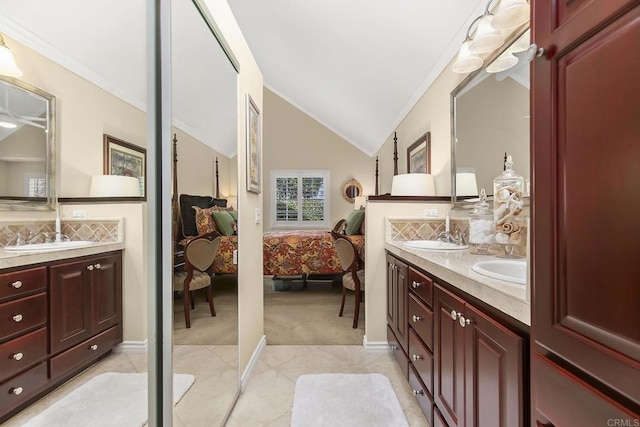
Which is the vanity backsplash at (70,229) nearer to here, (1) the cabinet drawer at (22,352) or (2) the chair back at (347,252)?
(1) the cabinet drawer at (22,352)

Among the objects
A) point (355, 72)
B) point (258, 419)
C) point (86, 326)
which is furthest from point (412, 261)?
point (355, 72)

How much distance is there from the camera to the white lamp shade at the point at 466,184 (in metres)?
1.99

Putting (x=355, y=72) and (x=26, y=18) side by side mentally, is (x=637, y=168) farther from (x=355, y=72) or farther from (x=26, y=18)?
(x=355, y=72)

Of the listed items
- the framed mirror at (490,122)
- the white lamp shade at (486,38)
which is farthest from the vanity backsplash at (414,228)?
the white lamp shade at (486,38)

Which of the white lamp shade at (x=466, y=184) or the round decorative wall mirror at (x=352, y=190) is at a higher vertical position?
the round decorative wall mirror at (x=352, y=190)

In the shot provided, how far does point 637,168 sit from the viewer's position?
426 millimetres

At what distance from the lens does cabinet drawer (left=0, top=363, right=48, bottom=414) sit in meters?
0.47

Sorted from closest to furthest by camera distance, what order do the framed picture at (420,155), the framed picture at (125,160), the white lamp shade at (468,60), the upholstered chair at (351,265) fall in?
the framed picture at (125,160) < the white lamp shade at (468,60) < the upholstered chair at (351,265) < the framed picture at (420,155)

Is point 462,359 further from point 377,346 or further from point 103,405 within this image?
point 377,346

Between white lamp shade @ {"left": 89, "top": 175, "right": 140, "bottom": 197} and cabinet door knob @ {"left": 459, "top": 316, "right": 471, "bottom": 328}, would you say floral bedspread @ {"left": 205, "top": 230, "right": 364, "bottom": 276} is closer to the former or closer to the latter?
cabinet door knob @ {"left": 459, "top": 316, "right": 471, "bottom": 328}

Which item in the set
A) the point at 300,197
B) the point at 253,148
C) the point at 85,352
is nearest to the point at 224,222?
Result: the point at 253,148

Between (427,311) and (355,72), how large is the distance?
122 inches

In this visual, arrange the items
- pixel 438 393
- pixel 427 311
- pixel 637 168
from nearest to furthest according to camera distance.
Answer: pixel 637 168 < pixel 438 393 < pixel 427 311

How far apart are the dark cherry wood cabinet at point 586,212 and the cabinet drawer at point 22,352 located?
3.26 feet
